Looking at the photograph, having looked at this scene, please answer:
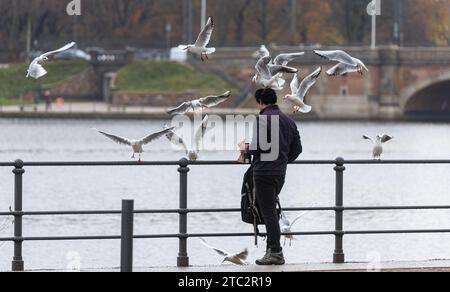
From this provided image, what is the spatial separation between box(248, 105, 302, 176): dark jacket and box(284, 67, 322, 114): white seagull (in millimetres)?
716

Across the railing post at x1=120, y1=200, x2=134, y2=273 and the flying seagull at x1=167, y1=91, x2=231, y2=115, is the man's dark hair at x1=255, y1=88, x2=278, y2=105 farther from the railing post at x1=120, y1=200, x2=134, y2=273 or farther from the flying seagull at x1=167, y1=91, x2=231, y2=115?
the railing post at x1=120, y1=200, x2=134, y2=273

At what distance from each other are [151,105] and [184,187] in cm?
7530

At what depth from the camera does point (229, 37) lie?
96.3 metres

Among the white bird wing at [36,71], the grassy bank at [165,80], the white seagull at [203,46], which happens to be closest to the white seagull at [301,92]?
the white seagull at [203,46]

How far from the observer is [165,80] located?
294ft

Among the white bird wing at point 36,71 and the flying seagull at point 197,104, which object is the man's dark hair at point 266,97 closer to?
the flying seagull at point 197,104

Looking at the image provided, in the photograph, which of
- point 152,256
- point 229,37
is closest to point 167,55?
point 229,37

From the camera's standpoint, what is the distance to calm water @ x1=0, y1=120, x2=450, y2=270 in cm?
2662

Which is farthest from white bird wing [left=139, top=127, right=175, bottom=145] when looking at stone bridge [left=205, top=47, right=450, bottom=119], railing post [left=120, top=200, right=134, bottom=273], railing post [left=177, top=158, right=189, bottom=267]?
stone bridge [left=205, top=47, right=450, bottom=119]

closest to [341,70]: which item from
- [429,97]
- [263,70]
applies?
[263,70]

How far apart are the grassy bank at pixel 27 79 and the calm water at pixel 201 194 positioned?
1317 centimetres

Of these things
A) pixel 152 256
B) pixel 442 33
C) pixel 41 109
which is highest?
pixel 442 33
